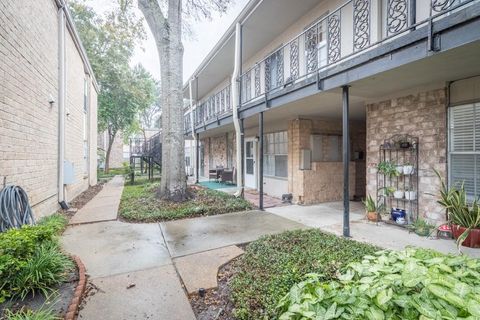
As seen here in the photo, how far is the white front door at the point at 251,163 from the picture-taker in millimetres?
10854

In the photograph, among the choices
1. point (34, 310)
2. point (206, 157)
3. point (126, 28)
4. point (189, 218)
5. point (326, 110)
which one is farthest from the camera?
point (206, 157)

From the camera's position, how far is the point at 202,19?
32.8 feet

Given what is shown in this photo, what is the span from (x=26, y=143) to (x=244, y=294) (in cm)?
484

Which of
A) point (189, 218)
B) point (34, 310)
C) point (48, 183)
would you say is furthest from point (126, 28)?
point (34, 310)

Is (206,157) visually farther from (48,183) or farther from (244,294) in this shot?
(244,294)

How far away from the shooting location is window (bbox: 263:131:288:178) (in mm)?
8953

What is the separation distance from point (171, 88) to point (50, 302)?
6.52 meters

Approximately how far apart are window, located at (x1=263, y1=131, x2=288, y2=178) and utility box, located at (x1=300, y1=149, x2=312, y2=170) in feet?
3.38

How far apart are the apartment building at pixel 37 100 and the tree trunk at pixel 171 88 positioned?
96.7 inches

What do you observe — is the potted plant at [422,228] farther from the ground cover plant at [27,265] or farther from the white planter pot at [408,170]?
the ground cover plant at [27,265]

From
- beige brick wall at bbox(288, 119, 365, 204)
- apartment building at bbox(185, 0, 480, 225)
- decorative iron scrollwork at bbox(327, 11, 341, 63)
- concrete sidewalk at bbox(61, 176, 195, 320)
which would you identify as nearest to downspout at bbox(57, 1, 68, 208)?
concrete sidewalk at bbox(61, 176, 195, 320)

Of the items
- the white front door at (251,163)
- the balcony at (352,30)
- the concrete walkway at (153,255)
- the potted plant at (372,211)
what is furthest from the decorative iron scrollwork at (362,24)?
the white front door at (251,163)

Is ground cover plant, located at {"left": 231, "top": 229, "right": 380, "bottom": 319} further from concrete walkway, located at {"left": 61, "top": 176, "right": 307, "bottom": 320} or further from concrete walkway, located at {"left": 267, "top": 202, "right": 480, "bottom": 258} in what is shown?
concrete walkway, located at {"left": 267, "top": 202, "right": 480, "bottom": 258}

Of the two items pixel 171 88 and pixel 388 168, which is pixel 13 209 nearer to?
pixel 171 88
